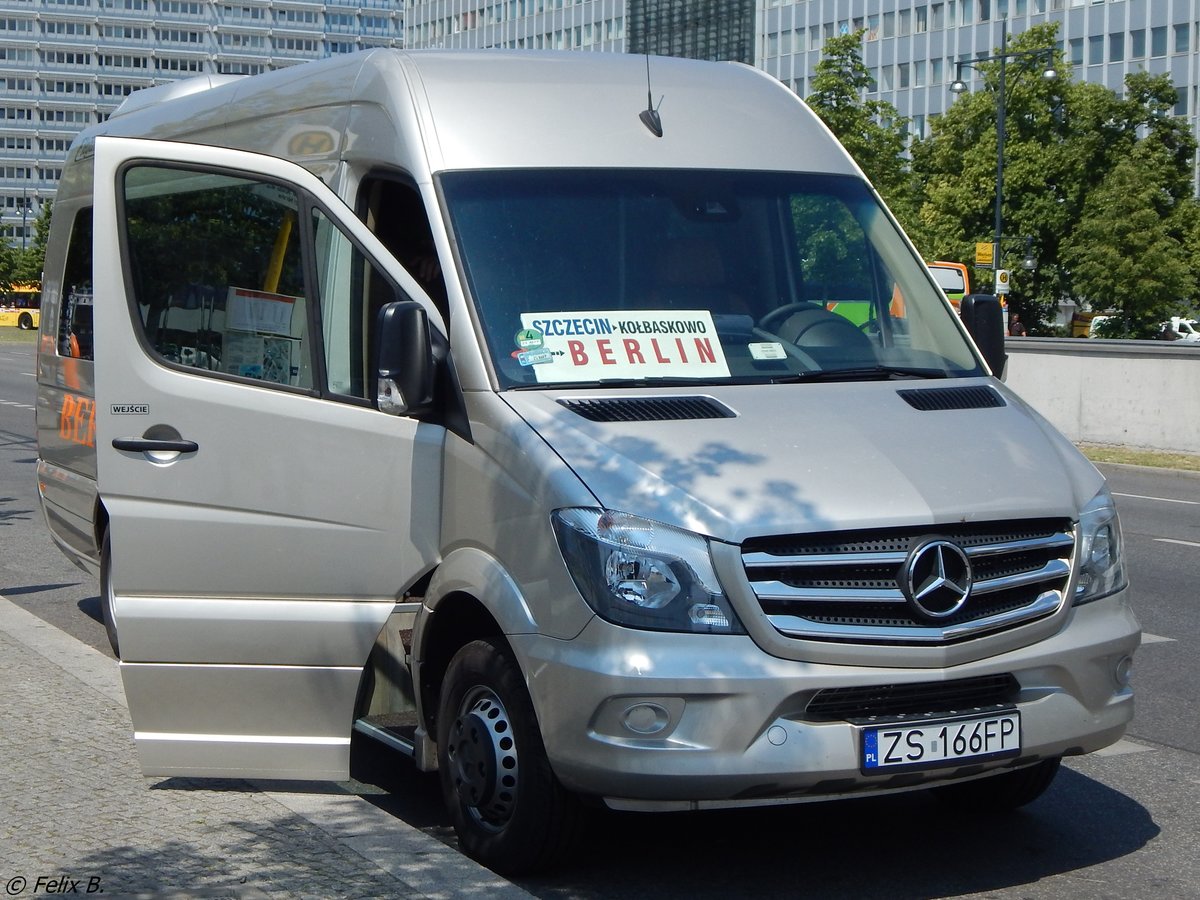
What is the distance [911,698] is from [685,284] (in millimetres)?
1608

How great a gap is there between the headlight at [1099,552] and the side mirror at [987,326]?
45.3 inches

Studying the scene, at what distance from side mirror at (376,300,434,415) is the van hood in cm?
27

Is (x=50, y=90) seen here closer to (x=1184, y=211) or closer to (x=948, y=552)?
(x=1184, y=211)

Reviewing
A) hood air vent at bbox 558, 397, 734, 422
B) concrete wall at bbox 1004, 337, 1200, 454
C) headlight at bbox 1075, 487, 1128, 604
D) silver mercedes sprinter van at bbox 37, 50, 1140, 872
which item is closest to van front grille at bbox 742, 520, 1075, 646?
silver mercedes sprinter van at bbox 37, 50, 1140, 872

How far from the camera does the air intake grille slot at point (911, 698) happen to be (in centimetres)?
442

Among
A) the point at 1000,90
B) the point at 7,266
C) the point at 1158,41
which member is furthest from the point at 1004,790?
the point at 7,266

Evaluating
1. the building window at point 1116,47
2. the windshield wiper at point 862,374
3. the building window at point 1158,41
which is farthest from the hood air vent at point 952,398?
the building window at point 1116,47

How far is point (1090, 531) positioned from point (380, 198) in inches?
102

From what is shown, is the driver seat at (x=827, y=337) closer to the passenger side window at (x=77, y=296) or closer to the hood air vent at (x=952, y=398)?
the hood air vent at (x=952, y=398)

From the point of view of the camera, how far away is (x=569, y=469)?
455cm

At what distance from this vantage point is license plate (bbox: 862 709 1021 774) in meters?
4.43

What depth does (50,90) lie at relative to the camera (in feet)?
528

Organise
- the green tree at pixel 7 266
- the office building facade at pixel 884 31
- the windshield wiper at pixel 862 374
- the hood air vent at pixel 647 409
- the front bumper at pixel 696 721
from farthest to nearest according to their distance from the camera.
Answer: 1. the green tree at pixel 7 266
2. the office building facade at pixel 884 31
3. the windshield wiper at pixel 862 374
4. the hood air vent at pixel 647 409
5. the front bumper at pixel 696 721

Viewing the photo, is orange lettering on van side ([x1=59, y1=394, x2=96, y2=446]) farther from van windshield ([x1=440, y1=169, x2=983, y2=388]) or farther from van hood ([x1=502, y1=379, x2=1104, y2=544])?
van hood ([x1=502, y1=379, x2=1104, y2=544])
